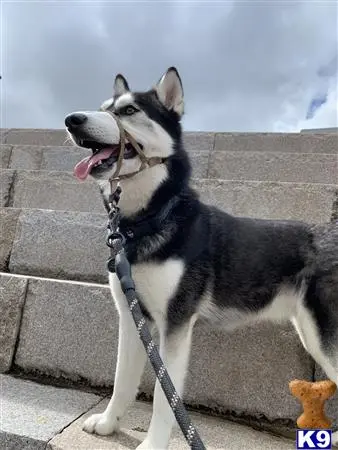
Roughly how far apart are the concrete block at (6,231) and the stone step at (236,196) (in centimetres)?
84

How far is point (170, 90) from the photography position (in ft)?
9.10

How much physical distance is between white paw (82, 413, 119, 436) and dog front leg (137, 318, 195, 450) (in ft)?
0.82

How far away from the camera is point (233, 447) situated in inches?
91.9

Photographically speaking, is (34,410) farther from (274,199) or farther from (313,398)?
(274,199)

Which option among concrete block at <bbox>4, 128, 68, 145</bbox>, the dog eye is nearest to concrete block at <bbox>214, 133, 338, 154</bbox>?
concrete block at <bbox>4, 128, 68, 145</bbox>

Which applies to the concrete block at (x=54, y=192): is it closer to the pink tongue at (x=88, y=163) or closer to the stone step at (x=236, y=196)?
the stone step at (x=236, y=196)

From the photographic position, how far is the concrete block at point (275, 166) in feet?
15.9

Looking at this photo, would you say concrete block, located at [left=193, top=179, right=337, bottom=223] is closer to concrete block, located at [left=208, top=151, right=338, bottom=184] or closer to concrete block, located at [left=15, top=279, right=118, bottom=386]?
concrete block, located at [left=208, top=151, right=338, bottom=184]

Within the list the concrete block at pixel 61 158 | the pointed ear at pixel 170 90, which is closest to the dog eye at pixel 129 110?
the pointed ear at pixel 170 90

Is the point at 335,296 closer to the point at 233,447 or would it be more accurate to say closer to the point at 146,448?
the point at 233,447

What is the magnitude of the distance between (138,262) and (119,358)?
623 millimetres

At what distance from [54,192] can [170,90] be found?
8.17 feet

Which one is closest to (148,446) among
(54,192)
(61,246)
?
(61,246)

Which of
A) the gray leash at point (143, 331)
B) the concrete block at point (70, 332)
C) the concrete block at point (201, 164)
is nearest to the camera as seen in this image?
the gray leash at point (143, 331)
